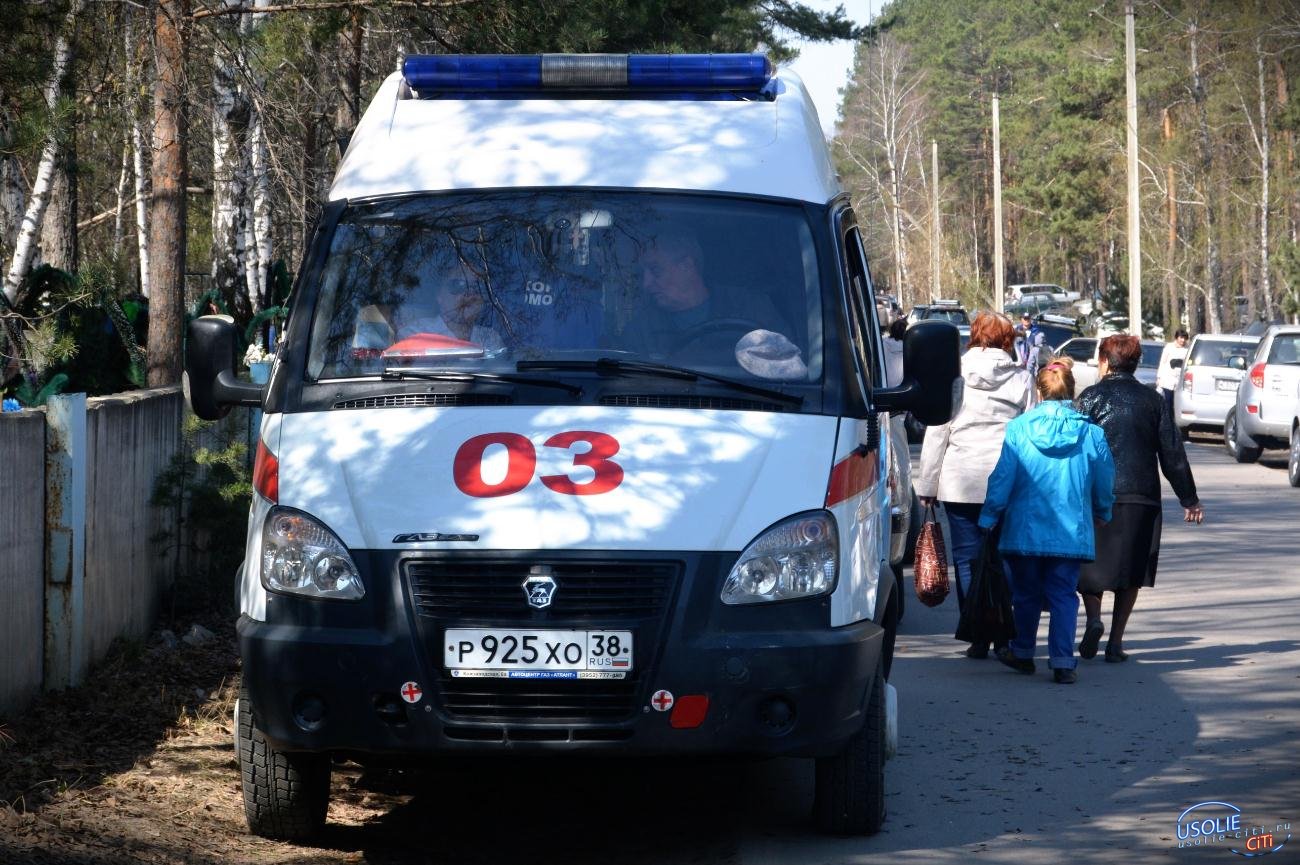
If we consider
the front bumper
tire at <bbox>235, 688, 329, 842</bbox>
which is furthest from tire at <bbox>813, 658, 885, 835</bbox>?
tire at <bbox>235, 688, 329, 842</bbox>

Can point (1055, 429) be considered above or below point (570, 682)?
above

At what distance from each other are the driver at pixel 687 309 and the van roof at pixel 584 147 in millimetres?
321

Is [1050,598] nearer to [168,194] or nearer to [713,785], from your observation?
[713,785]

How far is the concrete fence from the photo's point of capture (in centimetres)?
758

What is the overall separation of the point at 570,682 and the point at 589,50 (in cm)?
896

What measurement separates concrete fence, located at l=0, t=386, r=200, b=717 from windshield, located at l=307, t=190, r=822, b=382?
6.96 feet

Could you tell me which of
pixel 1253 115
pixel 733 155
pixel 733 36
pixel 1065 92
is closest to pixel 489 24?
pixel 733 155

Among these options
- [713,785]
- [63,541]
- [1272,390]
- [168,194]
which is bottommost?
[713,785]

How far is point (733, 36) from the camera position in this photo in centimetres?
3061

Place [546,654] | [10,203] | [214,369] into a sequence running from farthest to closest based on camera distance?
[10,203], [214,369], [546,654]

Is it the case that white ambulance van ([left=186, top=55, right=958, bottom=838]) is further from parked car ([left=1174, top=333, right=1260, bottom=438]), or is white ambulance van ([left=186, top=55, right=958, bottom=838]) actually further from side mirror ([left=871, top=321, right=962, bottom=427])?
parked car ([left=1174, top=333, right=1260, bottom=438])

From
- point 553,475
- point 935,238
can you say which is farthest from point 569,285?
point 935,238

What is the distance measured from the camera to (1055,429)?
9.21m

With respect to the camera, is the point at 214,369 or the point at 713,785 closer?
the point at 214,369
